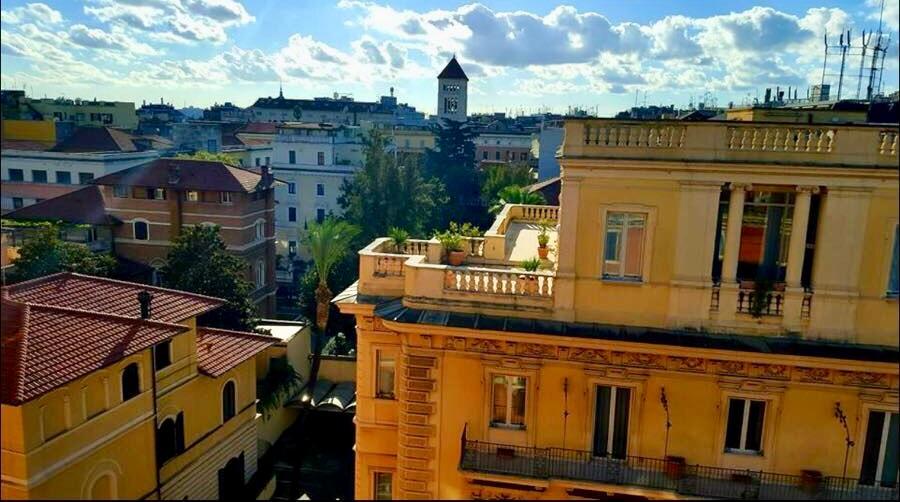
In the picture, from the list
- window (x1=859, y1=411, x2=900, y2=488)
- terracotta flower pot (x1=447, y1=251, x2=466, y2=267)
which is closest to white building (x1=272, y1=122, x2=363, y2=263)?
terracotta flower pot (x1=447, y1=251, x2=466, y2=267)

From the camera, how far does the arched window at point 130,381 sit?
28.7 feet

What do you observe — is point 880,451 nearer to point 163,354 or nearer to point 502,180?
point 163,354

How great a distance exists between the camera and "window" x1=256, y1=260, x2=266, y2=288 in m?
24.5

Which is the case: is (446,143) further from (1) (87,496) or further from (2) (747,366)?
(1) (87,496)

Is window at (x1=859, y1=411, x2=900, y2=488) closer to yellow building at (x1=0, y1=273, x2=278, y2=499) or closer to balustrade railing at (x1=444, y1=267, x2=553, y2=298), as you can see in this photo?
balustrade railing at (x1=444, y1=267, x2=553, y2=298)

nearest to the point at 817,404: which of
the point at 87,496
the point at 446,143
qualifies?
the point at 87,496

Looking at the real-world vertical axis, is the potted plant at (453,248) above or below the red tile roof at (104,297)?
above

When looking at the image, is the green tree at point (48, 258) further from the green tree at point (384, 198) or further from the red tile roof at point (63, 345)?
the green tree at point (384, 198)

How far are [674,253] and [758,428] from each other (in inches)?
88.0

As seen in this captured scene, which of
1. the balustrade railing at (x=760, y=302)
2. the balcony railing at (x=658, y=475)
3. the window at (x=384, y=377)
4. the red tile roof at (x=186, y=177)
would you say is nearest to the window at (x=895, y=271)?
the balustrade railing at (x=760, y=302)

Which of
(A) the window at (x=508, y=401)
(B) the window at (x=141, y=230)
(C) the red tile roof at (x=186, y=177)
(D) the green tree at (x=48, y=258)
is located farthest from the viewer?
(B) the window at (x=141, y=230)

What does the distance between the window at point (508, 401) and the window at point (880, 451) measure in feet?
12.4

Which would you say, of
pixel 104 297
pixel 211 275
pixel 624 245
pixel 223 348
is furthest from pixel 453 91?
pixel 624 245

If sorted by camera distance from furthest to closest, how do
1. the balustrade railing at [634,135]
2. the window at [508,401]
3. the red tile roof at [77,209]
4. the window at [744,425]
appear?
the red tile roof at [77,209], the window at [508,401], the window at [744,425], the balustrade railing at [634,135]
